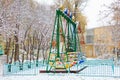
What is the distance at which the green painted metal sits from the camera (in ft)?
56.8

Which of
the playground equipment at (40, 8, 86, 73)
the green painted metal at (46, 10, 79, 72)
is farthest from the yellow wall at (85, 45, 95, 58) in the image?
the green painted metal at (46, 10, 79, 72)

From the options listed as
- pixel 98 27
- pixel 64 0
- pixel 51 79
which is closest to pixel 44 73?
pixel 51 79

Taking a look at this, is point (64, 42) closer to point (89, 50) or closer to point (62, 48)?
point (62, 48)

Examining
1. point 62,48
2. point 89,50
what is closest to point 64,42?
point 62,48

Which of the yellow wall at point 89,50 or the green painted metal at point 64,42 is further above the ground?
the green painted metal at point 64,42

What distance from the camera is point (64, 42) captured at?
1969 centimetres

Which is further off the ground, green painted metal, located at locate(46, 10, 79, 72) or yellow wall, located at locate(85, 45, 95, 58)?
green painted metal, located at locate(46, 10, 79, 72)

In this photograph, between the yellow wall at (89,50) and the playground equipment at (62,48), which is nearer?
the playground equipment at (62,48)

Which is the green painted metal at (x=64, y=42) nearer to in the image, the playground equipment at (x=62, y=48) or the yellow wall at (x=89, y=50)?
the playground equipment at (x=62, y=48)

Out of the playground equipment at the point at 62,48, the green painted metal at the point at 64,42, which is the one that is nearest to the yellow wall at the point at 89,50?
the playground equipment at the point at 62,48

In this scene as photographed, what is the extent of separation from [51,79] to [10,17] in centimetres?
579

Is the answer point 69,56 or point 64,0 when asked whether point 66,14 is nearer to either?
point 69,56

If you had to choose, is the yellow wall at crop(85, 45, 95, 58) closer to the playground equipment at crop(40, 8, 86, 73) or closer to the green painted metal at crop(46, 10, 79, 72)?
the playground equipment at crop(40, 8, 86, 73)

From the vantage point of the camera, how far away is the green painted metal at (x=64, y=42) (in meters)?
17.3
